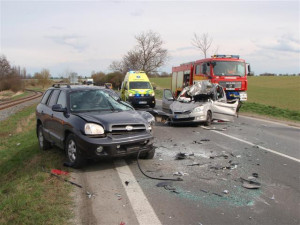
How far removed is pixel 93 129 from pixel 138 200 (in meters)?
1.79

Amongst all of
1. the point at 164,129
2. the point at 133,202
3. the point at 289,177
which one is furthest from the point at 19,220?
the point at 164,129

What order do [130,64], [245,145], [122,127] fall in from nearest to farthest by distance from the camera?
1. [122,127]
2. [245,145]
3. [130,64]

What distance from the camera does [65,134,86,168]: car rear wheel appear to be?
5.59 metres

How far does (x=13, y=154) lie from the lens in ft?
29.6

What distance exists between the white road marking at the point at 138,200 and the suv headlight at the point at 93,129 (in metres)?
0.84

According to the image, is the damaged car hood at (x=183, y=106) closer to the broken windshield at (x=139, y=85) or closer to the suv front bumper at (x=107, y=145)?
the suv front bumper at (x=107, y=145)

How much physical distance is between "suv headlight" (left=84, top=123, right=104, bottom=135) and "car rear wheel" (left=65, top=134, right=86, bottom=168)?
39cm

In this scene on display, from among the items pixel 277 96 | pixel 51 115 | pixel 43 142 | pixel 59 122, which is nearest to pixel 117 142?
pixel 59 122

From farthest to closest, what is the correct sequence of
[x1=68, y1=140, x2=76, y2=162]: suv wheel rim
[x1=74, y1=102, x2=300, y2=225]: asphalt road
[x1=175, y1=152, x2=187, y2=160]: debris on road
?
[x1=175, y1=152, x2=187, y2=160]: debris on road < [x1=68, y1=140, x2=76, y2=162]: suv wheel rim < [x1=74, y1=102, x2=300, y2=225]: asphalt road

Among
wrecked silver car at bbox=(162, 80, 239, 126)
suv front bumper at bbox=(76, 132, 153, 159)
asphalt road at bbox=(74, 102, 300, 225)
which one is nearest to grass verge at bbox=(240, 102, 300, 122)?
wrecked silver car at bbox=(162, 80, 239, 126)

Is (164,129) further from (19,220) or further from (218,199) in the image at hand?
(19,220)

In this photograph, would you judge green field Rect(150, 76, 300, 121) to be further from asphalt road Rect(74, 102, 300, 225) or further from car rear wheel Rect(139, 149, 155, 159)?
car rear wheel Rect(139, 149, 155, 159)

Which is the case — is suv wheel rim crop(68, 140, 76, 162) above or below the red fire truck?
below

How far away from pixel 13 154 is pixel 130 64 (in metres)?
55.9
